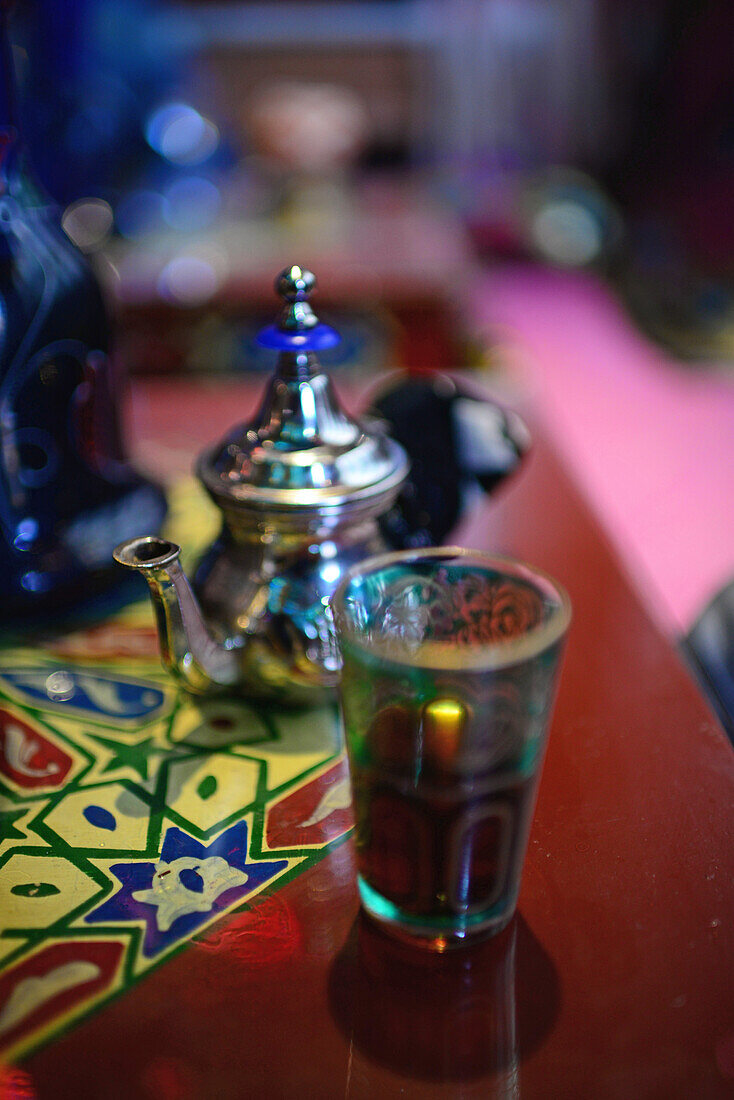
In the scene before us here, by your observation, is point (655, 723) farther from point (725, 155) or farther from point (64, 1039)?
point (725, 155)

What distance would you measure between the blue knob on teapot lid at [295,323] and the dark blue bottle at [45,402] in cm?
16

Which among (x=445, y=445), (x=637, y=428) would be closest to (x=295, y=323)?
(x=445, y=445)

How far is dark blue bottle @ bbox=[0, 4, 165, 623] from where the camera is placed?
521 millimetres

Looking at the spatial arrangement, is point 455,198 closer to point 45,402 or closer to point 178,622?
point 45,402

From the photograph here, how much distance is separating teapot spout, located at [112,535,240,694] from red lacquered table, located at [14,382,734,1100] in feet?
0.34

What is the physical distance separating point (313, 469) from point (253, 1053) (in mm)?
237

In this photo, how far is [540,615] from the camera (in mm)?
353

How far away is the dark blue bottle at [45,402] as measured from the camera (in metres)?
0.52

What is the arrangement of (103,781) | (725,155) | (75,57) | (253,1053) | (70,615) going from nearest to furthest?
1. (253,1053)
2. (103,781)
3. (70,615)
4. (75,57)
5. (725,155)

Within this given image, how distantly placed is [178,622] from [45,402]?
0.20 metres

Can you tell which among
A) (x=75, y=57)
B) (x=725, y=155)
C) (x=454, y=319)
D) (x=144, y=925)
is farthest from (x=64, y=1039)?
(x=725, y=155)

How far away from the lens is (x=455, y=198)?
3.60 metres

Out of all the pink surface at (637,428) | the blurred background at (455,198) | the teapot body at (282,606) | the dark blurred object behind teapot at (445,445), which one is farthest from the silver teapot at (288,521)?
the pink surface at (637,428)

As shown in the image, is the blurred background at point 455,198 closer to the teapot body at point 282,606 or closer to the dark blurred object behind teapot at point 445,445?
the dark blurred object behind teapot at point 445,445
